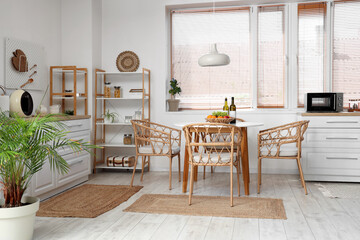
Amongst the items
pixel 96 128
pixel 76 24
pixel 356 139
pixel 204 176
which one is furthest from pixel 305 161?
pixel 76 24

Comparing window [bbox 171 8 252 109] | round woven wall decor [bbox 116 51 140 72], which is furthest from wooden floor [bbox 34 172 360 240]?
round woven wall decor [bbox 116 51 140 72]

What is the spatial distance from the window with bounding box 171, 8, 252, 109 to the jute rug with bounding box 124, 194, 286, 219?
1.94m

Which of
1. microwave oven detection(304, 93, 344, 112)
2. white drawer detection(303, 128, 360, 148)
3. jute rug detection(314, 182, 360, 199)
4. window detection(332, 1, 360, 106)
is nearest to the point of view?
jute rug detection(314, 182, 360, 199)

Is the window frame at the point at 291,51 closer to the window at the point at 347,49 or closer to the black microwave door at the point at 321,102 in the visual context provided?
the window at the point at 347,49

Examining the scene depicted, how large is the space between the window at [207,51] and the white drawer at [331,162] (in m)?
1.17

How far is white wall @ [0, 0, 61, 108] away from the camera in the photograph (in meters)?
3.84

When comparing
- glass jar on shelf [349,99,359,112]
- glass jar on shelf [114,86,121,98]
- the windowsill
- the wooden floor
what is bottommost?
the wooden floor

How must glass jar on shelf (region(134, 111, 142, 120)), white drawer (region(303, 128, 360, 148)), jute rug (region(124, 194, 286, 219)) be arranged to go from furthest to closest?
1. glass jar on shelf (region(134, 111, 142, 120))
2. white drawer (region(303, 128, 360, 148))
3. jute rug (region(124, 194, 286, 219))

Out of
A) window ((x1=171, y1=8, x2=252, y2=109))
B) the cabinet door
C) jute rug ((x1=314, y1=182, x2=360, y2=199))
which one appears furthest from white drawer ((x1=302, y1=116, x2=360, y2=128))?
the cabinet door

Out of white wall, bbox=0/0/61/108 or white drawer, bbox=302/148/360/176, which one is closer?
white wall, bbox=0/0/61/108

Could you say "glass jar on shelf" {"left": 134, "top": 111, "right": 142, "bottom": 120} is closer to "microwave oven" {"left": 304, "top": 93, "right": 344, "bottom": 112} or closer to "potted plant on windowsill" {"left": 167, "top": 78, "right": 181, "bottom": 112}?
"potted plant on windowsill" {"left": 167, "top": 78, "right": 181, "bottom": 112}

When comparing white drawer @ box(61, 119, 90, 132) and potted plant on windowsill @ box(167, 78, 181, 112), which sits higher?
potted plant on windowsill @ box(167, 78, 181, 112)

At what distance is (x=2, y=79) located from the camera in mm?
3768

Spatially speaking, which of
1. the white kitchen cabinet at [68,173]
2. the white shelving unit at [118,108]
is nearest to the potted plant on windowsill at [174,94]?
the white shelving unit at [118,108]
